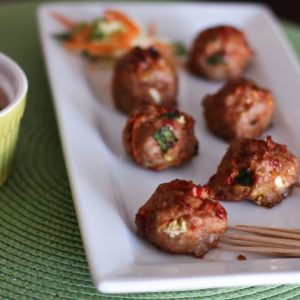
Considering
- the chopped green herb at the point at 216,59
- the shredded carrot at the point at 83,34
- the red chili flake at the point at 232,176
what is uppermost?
the red chili flake at the point at 232,176

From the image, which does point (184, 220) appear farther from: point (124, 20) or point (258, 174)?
point (124, 20)

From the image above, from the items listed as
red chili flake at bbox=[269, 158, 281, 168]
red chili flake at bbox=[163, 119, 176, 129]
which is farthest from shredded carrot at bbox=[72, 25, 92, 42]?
red chili flake at bbox=[269, 158, 281, 168]

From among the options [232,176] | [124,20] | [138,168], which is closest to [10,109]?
[138,168]

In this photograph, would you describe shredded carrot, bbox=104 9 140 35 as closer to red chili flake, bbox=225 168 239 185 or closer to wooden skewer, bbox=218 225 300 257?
red chili flake, bbox=225 168 239 185

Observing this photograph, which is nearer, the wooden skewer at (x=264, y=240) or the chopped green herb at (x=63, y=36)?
the wooden skewer at (x=264, y=240)

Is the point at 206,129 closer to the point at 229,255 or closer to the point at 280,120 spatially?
the point at 280,120

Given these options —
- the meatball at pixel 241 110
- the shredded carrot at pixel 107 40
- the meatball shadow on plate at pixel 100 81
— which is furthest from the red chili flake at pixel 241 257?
the shredded carrot at pixel 107 40

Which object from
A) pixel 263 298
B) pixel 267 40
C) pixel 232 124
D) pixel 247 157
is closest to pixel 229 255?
pixel 263 298

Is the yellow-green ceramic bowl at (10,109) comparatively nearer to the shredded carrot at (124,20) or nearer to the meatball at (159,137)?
the meatball at (159,137)
